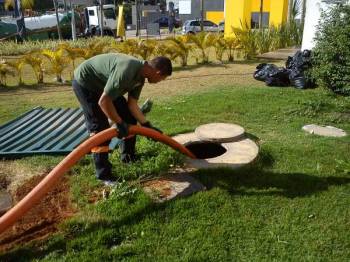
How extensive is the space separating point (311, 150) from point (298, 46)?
10.6 m

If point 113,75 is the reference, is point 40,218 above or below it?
below

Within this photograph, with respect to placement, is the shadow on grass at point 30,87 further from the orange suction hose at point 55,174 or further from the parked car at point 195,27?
the parked car at point 195,27

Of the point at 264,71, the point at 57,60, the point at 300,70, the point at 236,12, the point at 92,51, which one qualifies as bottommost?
the point at 264,71

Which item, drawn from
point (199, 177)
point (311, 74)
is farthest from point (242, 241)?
point (311, 74)

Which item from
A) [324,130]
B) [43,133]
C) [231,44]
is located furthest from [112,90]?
[231,44]

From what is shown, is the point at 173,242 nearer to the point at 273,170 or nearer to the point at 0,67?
the point at 273,170

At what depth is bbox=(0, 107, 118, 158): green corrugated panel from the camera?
4.99 meters

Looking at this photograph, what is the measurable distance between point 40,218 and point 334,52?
19.3 feet

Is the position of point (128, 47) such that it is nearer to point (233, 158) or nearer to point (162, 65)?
point (233, 158)

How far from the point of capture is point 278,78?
8.59 metres

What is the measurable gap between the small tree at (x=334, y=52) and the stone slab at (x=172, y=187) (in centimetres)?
399

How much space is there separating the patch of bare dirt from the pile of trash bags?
578cm

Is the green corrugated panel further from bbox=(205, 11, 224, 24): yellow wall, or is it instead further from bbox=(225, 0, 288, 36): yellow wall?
bbox=(205, 11, 224, 24): yellow wall

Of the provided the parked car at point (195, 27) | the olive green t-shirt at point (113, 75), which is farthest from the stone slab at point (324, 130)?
the parked car at point (195, 27)
